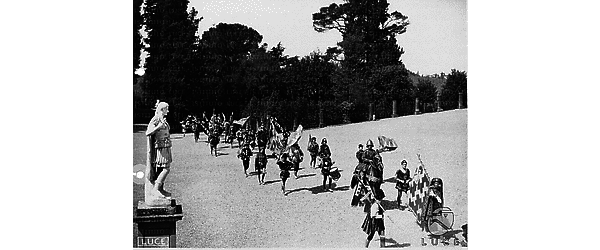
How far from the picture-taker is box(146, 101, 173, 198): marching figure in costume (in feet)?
18.2

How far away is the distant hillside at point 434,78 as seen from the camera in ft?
19.7

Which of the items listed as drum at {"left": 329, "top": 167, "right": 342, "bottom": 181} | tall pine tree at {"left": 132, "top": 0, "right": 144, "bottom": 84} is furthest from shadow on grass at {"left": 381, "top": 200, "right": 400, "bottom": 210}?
tall pine tree at {"left": 132, "top": 0, "right": 144, "bottom": 84}

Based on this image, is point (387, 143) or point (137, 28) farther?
point (387, 143)

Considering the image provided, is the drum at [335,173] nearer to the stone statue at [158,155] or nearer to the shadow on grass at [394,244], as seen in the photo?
the shadow on grass at [394,244]

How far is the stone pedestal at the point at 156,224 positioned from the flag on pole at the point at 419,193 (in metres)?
2.01

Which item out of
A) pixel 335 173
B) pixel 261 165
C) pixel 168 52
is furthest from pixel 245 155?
pixel 168 52

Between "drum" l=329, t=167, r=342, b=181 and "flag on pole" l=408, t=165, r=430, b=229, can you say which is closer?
"flag on pole" l=408, t=165, r=430, b=229

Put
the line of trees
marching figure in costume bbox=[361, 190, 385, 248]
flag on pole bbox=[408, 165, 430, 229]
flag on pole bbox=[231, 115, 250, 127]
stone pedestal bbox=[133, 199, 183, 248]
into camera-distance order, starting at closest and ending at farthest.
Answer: stone pedestal bbox=[133, 199, 183, 248] → marching figure in costume bbox=[361, 190, 385, 248] → flag on pole bbox=[408, 165, 430, 229] → the line of trees → flag on pole bbox=[231, 115, 250, 127]

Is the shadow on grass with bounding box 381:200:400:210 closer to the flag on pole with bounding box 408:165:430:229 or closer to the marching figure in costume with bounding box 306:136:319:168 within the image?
the flag on pole with bounding box 408:165:430:229

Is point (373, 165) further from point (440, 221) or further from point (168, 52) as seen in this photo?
point (168, 52)

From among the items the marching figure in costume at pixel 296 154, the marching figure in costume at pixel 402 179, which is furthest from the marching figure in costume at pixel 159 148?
the marching figure in costume at pixel 402 179

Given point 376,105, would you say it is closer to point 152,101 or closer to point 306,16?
point 306,16

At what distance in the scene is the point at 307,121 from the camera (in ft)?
19.9

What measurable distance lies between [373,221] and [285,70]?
5.19 ft
